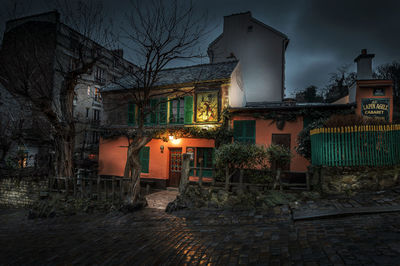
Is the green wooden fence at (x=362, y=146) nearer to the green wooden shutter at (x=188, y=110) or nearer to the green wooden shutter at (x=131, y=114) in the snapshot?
the green wooden shutter at (x=188, y=110)

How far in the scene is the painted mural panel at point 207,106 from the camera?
39.2ft

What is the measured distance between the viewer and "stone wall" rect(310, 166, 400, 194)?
640cm

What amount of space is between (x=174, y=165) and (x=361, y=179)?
28.6 ft

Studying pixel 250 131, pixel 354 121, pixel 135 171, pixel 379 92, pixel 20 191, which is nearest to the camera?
pixel 354 121

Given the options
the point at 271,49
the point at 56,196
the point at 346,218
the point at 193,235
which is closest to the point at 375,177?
the point at 346,218

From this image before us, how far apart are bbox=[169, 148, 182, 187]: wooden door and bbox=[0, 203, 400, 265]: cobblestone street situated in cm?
546

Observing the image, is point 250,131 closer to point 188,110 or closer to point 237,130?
point 237,130

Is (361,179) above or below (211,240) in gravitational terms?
above

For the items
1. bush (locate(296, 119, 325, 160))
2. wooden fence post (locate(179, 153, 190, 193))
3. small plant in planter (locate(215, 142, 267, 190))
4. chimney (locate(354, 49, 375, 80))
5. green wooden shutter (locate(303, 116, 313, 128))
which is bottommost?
wooden fence post (locate(179, 153, 190, 193))

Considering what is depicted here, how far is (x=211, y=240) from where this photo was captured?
4562 millimetres

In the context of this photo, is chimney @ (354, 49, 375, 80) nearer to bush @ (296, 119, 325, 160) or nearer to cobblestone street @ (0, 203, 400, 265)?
bush @ (296, 119, 325, 160)

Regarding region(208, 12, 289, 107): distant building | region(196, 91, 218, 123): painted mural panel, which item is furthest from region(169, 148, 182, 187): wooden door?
region(208, 12, 289, 107): distant building

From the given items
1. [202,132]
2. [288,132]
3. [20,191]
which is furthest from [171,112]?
[20,191]

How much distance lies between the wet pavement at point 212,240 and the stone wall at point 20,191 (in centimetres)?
299
